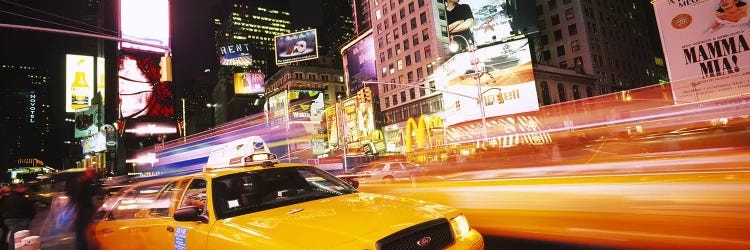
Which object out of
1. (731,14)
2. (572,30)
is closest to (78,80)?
(731,14)

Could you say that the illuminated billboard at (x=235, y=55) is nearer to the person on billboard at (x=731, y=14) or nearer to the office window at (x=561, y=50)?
the office window at (x=561, y=50)

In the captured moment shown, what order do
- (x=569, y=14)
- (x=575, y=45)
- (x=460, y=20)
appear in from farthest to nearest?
(x=569, y=14) → (x=575, y=45) → (x=460, y=20)

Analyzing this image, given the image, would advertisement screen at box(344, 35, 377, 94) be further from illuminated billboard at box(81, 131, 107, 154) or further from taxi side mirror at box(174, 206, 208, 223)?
taxi side mirror at box(174, 206, 208, 223)

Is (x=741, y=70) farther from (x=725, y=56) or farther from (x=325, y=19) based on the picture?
(x=325, y=19)

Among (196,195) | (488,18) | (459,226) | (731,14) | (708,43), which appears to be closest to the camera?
(459,226)

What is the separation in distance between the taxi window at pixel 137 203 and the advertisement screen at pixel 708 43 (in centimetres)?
1464

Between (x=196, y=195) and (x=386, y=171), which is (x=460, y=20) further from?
(x=196, y=195)

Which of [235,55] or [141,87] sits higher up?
[235,55]

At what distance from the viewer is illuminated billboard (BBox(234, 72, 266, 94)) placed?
49409 mm

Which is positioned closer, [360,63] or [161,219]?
[161,219]

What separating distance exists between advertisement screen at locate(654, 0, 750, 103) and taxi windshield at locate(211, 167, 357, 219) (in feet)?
41.7

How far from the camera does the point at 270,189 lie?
4348 millimetres

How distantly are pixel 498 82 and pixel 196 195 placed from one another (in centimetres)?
3709

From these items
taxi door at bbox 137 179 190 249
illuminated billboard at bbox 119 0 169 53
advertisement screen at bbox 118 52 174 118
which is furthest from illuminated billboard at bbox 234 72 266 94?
taxi door at bbox 137 179 190 249
